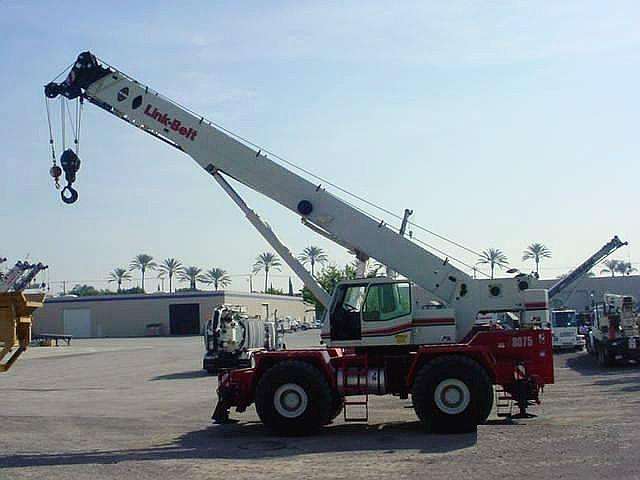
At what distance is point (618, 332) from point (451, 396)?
803 inches

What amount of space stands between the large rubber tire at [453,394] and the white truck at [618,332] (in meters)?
19.5

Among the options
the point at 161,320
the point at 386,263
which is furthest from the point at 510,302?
the point at 161,320

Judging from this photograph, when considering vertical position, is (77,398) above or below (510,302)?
below

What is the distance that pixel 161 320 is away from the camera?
104938 millimetres

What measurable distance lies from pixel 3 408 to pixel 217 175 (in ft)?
32.5

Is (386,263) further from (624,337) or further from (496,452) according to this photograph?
(624,337)

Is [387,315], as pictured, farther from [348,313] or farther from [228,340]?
[228,340]

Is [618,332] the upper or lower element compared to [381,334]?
lower

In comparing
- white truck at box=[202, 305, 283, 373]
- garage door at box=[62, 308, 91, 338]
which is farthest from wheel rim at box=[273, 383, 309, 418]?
garage door at box=[62, 308, 91, 338]

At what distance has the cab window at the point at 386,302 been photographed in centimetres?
1750

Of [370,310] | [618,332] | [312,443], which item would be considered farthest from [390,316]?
[618,332]

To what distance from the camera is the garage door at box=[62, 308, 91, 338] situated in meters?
105

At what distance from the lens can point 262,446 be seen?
15.8m

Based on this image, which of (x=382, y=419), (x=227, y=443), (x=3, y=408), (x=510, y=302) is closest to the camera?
A: (x=227, y=443)
